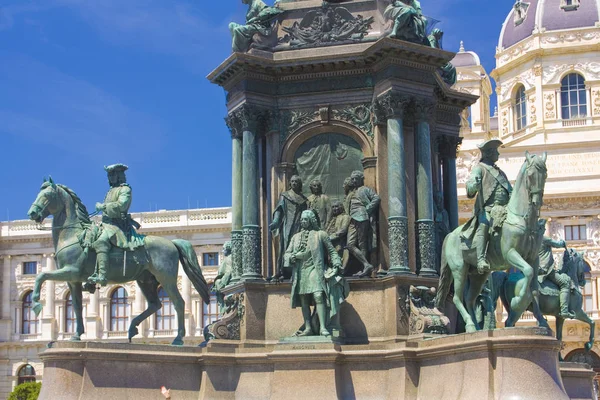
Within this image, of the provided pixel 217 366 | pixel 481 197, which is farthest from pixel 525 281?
pixel 217 366

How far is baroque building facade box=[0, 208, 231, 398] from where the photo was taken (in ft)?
237

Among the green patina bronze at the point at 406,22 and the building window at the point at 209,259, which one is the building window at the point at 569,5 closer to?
the building window at the point at 209,259

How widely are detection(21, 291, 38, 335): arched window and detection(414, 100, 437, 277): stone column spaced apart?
206 feet

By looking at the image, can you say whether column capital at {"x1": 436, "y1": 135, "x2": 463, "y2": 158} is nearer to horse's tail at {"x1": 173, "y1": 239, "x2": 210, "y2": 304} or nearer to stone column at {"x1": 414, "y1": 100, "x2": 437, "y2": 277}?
stone column at {"x1": 414, "y1": 100, "x2": 437, "y2": 277}

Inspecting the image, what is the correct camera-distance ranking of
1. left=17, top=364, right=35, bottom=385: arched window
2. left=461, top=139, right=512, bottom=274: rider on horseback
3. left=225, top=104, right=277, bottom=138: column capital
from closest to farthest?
left=461, top=139, right=512, bottom=274: rider on horseback, left=225, top=104, right=277, bottom=138: column capital, left=17, top=364, right=35, bottom=385: arched window

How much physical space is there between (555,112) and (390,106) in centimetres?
6190

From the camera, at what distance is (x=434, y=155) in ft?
64.8

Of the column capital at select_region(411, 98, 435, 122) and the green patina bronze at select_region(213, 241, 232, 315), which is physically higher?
the column capital at select_region(411, 98, 435, 122)

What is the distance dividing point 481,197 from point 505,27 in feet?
230

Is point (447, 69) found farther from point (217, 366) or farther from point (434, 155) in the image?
point (217, 366)

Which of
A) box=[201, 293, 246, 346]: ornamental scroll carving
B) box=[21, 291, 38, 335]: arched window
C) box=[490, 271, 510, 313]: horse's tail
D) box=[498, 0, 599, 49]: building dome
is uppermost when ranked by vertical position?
box=[498, 0, 599, 49]: building dome

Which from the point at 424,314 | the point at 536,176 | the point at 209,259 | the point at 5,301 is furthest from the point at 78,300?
the point at 5,301

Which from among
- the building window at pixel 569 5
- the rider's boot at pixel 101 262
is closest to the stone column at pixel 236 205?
the rider's boot at pixel 101 262

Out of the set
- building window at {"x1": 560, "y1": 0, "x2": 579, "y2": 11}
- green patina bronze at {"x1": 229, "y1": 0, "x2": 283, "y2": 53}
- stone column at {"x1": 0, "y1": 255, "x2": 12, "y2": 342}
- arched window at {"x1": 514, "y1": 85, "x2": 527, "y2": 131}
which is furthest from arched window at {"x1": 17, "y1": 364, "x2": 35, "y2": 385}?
green patina bronze at {"x1": 229, "y1": 0, "x2": 283, "y2": 53}
